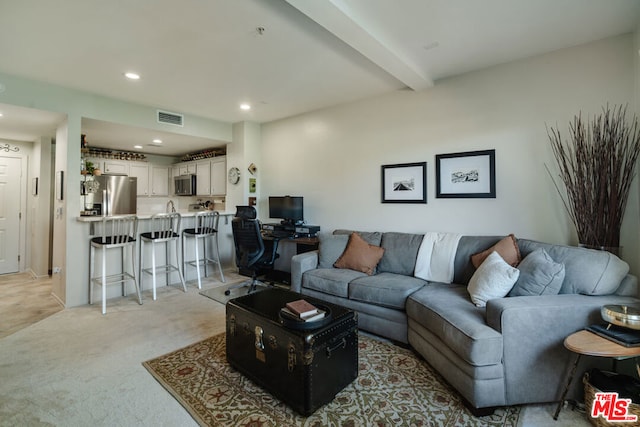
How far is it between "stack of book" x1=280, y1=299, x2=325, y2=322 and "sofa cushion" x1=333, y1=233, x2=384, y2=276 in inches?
55.7

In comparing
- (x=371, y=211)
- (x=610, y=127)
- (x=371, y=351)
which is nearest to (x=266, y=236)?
(x=371, y=211)

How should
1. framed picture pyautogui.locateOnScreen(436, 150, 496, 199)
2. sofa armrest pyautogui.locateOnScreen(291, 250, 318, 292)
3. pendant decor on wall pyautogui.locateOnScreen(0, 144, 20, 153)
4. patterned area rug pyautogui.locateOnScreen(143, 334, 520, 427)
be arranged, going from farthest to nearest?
pendant decor on wall pyautogui.locateOnScreen(0, 144, 20, 153), sofa armrest pyautogui.locateOnScreen(291, 250, 318, 292), framed picture pyautogui.locateOnScreen(436, 150, 496, 199), patterned area rug pyautogui.locateOnScreen(143, 334, 520, 427)

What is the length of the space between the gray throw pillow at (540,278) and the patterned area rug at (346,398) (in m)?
0.76

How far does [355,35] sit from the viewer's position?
93.3 inches

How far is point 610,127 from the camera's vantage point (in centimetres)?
254

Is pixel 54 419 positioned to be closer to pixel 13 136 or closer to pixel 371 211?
pixel 371 211

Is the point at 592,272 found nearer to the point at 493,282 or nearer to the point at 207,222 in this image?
the point at 493,282

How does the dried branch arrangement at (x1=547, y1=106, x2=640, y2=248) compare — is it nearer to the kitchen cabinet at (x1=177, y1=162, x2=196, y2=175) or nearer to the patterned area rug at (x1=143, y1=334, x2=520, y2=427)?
the patterned area rug at (x1=143, y1=334, x2=520, y2=427)

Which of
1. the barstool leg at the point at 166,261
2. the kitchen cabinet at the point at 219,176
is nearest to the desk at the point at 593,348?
the barstool leg at the point at 166,261

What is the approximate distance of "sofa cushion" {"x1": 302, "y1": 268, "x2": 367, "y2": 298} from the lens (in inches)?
120

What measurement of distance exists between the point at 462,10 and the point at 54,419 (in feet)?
12.3

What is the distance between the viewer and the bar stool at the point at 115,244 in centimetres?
357

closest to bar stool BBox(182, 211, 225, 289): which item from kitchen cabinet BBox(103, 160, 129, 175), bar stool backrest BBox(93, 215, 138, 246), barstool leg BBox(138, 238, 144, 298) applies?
barstool leg BBox(138, 238, 144, 298)

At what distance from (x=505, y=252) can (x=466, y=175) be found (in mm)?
1016
